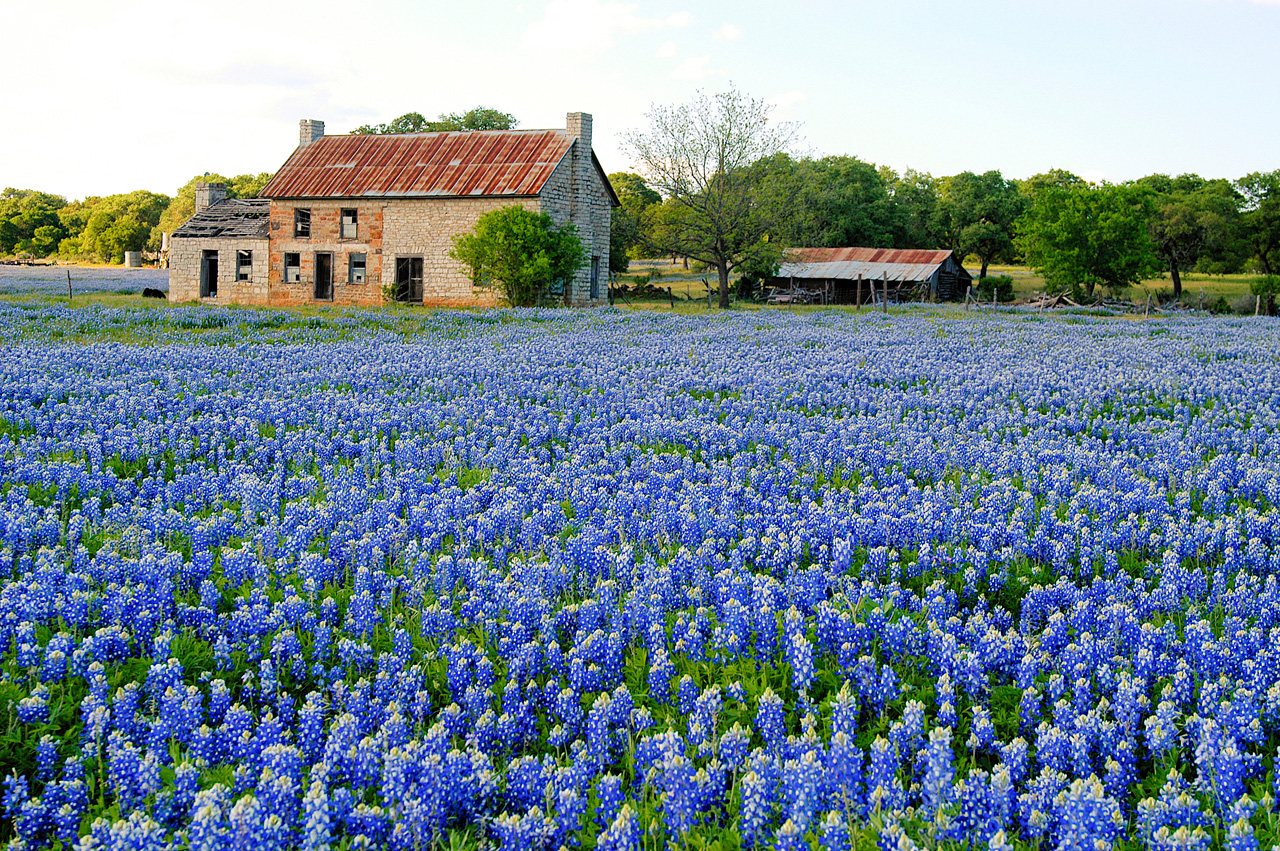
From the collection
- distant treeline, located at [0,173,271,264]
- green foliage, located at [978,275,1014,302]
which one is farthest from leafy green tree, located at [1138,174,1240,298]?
distant treeline, located at [0,173,271,264]

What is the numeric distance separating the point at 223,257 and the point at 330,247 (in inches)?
256

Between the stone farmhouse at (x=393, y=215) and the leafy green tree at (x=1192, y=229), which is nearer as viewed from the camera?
the stone farmhouse at (x=393, y=215)

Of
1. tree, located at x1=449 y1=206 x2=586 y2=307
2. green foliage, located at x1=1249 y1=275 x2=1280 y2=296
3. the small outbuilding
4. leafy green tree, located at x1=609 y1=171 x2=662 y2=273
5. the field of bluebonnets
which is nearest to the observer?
the field of bluebonnets

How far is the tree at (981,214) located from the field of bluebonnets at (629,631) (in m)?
77.6

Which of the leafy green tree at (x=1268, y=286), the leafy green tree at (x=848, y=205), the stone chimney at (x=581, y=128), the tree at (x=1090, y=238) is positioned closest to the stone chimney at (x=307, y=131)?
the stone chimney at (x=581, y=128)

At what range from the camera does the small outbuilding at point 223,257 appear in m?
43.0

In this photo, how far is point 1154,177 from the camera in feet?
319

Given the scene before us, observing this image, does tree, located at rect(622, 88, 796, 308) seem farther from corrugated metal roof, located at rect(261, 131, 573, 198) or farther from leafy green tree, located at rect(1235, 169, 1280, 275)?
leafy green tree, located at rect(1235, 169, 1280, 275)

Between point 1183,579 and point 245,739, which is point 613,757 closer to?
point 245,739

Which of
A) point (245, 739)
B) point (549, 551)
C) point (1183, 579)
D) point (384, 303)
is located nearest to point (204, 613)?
point (245, 739)

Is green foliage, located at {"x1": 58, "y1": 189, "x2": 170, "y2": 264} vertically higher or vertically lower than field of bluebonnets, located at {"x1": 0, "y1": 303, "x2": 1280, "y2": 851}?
higher

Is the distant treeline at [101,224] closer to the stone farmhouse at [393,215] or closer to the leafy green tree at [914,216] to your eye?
the stone farmhouse at [393,215]

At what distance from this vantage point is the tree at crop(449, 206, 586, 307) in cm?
3434

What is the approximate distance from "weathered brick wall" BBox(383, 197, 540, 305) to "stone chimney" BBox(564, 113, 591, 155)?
4789mm
